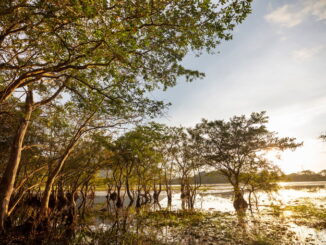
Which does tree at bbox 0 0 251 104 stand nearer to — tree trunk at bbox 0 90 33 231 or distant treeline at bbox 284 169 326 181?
tree trunk at bbox 0 90 33 231

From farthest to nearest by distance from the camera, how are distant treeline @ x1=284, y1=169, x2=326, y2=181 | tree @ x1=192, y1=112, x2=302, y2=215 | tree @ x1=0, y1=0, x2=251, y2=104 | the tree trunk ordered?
distant treeline @ x1=284, y1=169, x2=326, y2=181
tree @ x1=192, y1=112, x2=302, y2=215
the tree trunk
tree @ x1=0, y1=0, x2=251, y2=104

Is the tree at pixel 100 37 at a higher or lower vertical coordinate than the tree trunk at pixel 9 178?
higher

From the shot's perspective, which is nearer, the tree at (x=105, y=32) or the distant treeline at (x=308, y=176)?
the tree at (x=105, y=32)

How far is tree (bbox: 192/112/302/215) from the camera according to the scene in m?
23.5

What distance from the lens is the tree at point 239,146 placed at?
2345 cm

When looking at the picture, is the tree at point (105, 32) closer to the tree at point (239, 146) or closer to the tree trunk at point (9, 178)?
the tree trunk at point (9, 178)

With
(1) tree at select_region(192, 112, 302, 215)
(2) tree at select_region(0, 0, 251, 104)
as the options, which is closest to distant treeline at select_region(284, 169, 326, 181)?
(1) tree at select_region(192, 112, 302, 215)

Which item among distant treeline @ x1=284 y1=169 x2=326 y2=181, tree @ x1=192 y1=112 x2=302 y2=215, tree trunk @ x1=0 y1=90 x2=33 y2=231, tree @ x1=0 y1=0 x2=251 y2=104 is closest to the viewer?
tree @ x1=0 y1=0 x2=251 y2=104

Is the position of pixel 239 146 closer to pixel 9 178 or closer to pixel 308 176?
pixel 9 178

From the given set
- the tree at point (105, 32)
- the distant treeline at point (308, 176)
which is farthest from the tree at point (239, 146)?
the distant treeline at point (308, 176)

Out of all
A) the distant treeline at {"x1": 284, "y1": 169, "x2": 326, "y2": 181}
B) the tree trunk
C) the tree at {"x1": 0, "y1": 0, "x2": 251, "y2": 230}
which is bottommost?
the distant treeline at {"x1": 284, "y1": 169, "x2": 326, "y2": 181}

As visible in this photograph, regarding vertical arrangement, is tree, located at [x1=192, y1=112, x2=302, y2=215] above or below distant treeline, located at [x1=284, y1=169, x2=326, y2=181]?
above

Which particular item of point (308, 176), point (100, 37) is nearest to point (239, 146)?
point (100, 37)

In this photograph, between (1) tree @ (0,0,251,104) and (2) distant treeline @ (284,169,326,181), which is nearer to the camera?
(1) tree @ (0,0,251,104)
